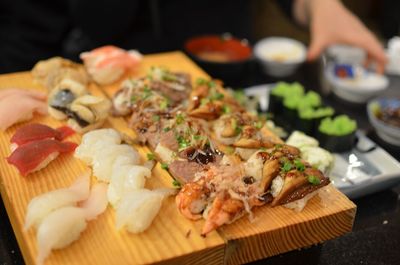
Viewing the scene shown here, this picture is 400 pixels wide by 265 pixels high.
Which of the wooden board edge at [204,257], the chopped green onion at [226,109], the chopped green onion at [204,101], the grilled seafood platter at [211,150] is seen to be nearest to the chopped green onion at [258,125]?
the grilled seafood platter at [211,150]

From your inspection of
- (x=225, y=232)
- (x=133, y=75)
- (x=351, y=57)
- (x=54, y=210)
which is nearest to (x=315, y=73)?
(x=351, y=57)

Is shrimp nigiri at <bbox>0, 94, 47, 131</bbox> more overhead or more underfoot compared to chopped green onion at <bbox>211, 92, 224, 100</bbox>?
more overhead

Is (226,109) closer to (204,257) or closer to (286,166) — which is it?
(286,166)

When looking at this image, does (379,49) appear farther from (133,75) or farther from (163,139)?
(163,139)

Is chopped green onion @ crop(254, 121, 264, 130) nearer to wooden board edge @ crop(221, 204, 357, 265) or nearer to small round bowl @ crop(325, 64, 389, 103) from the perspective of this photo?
wooden board edge @ crop(221, 204, 357, 265)

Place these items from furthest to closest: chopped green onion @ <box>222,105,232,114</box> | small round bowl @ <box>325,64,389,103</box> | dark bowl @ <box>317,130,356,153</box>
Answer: small round bowl @ <box>325,64,389,103</box> < dark bowl @ <box>317,130,356,153</box> < chopped green onion @ <box>222,105,232,114</box>

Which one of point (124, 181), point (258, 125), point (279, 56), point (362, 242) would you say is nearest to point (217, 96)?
point (258, 125)

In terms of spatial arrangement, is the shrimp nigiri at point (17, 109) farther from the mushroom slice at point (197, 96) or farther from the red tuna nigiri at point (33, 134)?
the mushroom slice at point (197, 96)

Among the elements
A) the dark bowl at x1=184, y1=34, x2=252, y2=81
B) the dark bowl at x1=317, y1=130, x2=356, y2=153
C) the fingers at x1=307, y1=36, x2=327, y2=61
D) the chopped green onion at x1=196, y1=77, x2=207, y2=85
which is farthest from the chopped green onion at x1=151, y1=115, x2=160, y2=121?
the fingers at x1=307, y1=36, x2=327, y2=61
